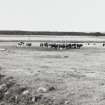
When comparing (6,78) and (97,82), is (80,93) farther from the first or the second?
(6,78)

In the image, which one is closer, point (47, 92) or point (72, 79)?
point (47, 92)

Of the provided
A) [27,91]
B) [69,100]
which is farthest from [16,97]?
[69,100]

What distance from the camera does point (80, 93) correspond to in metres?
14.5

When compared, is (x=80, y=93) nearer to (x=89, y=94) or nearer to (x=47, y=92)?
(x=89, y=94)

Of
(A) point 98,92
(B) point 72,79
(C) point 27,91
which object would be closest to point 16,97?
(C) point 27,91

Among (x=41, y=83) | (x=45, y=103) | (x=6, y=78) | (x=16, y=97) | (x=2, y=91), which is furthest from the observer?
(x=6, y=78)

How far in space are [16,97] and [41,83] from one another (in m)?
3.14

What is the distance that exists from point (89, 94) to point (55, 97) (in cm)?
153

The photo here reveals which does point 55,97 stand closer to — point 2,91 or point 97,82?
point 2,91

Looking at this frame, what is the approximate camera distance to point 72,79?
1873 cm

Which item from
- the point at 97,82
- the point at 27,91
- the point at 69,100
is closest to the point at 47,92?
the point at 27,91

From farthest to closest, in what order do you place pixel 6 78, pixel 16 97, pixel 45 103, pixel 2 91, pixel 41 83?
pixel 6 78, pixel 41 83, pixel 2 91, pixel 16 97, pixel 45 103

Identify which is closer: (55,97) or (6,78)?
(55,97)

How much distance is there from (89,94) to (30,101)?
2.63m
